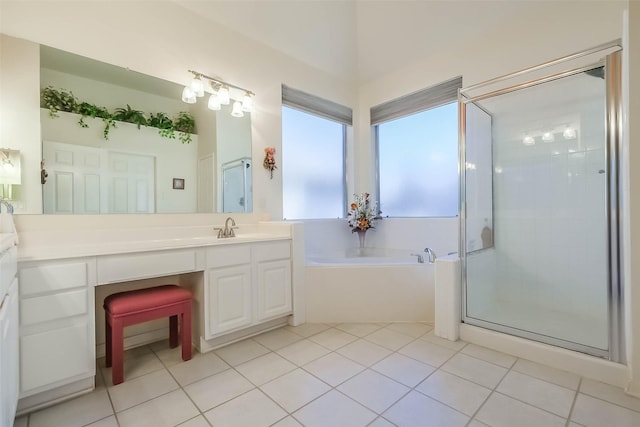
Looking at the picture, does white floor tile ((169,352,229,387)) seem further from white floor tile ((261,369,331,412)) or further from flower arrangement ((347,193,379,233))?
flower arrangement ((347,193,379,233))

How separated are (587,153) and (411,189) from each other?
66.3 inches

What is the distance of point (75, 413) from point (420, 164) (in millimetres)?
3464

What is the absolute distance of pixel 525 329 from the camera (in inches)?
75.2

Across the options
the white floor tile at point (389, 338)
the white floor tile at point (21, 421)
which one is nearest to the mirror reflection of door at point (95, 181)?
the white floor tile at point (21, 421)

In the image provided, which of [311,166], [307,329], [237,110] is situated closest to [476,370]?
[307,329]

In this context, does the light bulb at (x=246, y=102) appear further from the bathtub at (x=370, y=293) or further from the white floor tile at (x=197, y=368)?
the white floor tile at (x=197, y=368)

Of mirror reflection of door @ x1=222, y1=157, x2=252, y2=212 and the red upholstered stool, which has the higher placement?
mirror reflection of door @ x1=222, y1=157, x2=252, y2=212

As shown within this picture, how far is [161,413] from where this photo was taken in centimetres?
136

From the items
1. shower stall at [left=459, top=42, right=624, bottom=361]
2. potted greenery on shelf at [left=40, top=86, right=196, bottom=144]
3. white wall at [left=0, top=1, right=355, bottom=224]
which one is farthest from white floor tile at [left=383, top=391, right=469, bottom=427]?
potted greenery on shelf at [left=40, top=86, right=196, bottom=144]

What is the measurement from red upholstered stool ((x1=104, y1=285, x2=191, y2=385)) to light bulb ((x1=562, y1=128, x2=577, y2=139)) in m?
2.86

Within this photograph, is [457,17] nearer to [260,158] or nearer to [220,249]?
[260,158]

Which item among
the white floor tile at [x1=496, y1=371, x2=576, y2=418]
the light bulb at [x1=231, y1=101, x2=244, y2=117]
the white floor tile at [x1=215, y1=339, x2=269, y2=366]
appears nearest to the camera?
the white floor tile at [x1=496, y1=371, x2=576, y2=418]

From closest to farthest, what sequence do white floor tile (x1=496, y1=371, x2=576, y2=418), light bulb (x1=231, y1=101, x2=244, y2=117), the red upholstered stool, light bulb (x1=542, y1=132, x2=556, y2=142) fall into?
white floor tile (x1=496, y1=371, x2=576, y2=418), the red upholstered stool, light bulb (x1=542, y1=132, x2=556, y2=142), light bulb (x1=231, y1=101, x2=244, y2=117)

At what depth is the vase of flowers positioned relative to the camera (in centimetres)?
352
